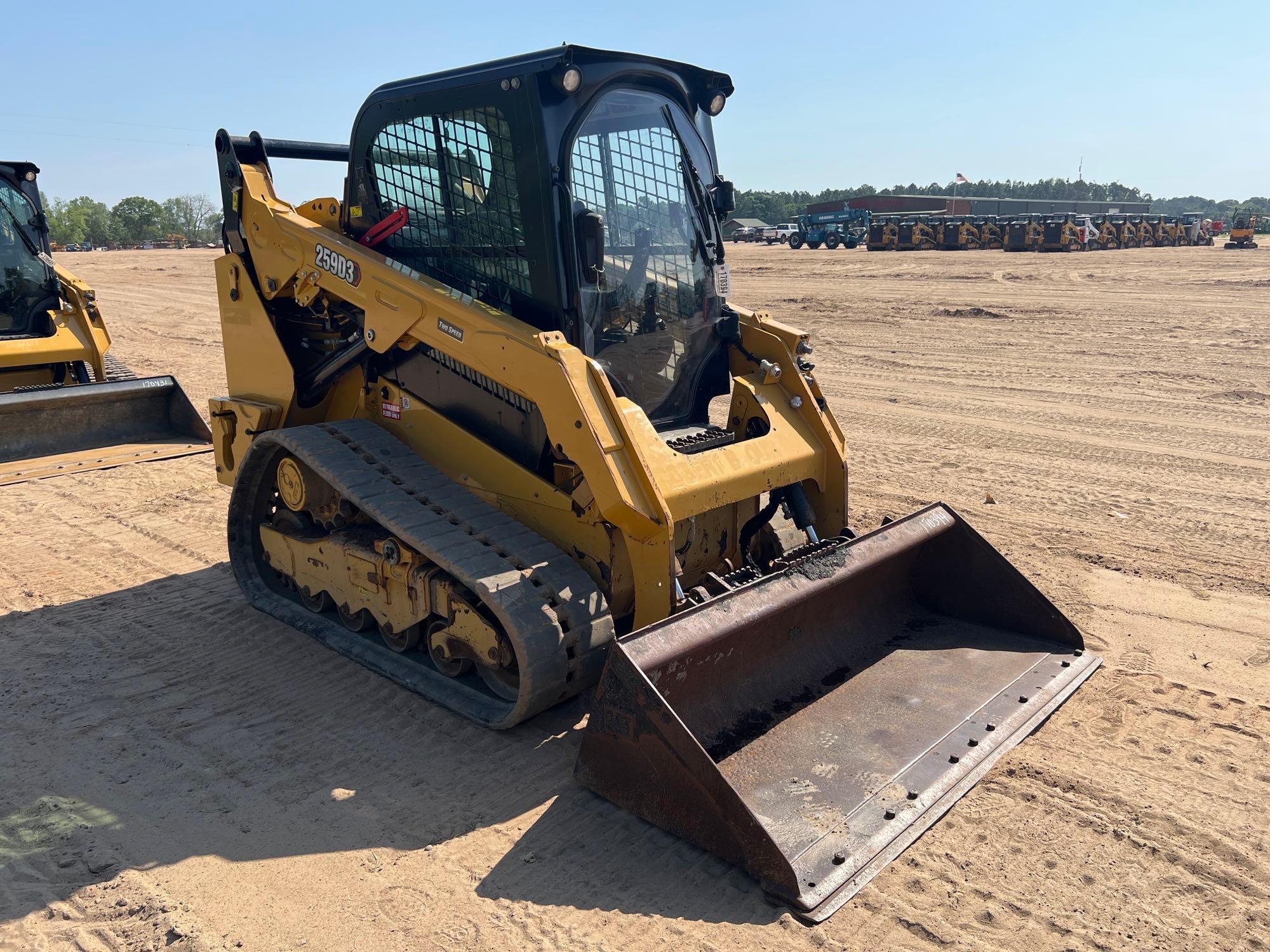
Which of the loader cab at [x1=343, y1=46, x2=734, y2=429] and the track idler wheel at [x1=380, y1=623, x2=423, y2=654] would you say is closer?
the loader cab at [x1=343, y1=46, x2=734, y2=429]

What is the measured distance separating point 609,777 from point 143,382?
756 cm

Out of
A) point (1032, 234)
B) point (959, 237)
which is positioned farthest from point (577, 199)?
point (959, 237)

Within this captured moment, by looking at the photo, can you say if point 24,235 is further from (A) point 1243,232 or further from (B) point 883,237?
(A) point 1243,232

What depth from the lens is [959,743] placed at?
12.9ft

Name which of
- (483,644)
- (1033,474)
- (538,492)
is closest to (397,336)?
(538,492)

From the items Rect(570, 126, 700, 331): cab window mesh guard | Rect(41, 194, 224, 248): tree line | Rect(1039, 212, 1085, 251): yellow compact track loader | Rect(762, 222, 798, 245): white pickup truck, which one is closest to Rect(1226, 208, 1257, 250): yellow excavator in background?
Rect(1039, 212, 1085, 251): yellow compact track loader

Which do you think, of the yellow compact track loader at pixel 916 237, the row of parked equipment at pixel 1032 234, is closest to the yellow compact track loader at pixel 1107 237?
the row of parked equipment at pixel 1032 234

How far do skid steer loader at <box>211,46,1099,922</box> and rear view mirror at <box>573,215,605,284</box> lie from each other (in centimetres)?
1

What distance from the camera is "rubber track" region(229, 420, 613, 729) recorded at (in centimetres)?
393

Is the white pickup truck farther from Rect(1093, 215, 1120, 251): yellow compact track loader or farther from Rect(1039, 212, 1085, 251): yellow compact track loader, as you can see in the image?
Rect(1039, 212, 1085, 251): yellow compact track loader

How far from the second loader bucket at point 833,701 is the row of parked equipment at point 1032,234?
33156 mm

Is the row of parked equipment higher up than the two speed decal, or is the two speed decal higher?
the row of parked equipment

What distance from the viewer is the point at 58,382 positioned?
9.59 meters

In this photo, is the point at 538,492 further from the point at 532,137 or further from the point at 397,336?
the point at 532,137
